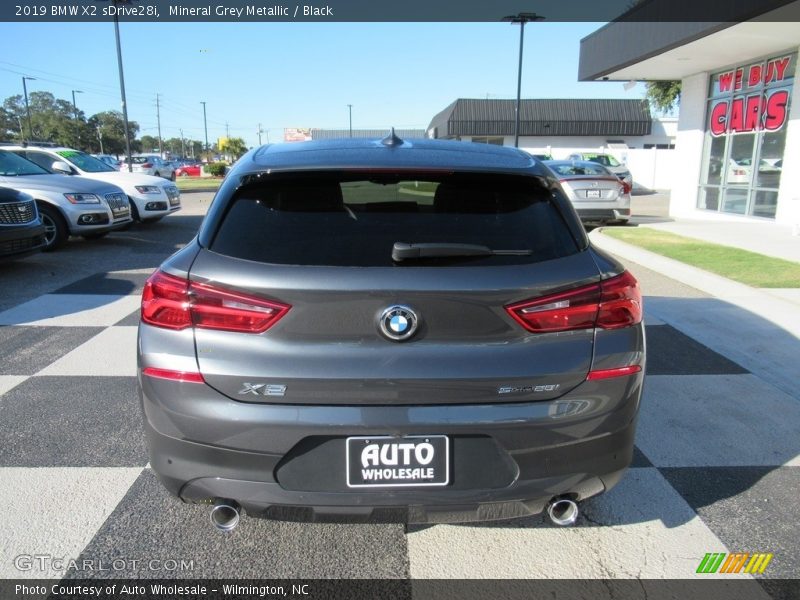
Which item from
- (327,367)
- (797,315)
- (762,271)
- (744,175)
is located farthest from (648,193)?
(327,367)

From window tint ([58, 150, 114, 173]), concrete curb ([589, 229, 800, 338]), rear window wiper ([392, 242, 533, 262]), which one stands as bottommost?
concrete curb ([589, 229, 800, 338])

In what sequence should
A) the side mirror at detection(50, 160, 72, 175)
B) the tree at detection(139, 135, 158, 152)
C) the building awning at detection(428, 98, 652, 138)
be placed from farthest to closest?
the tree at detection(139, 135, 158, 152), the building awning at detection(428, 98, 652, 138), the side mirror at detection(50, 160, 72, 175)

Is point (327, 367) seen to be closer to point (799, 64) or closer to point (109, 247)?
point (109, 247)

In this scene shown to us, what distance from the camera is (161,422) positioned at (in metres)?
2.17

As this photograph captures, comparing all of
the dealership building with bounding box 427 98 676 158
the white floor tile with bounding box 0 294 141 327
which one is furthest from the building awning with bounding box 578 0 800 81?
the dealership building with bounding box 427 98 676 158

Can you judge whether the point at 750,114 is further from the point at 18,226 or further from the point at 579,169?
the point at 18,226

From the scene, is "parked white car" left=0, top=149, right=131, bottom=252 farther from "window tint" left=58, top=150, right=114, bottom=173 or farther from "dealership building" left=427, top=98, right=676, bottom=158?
"dealership building" left=427, top=98, right=676, bottom=158

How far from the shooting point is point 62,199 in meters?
9.73

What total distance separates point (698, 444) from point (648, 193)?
30668 mm

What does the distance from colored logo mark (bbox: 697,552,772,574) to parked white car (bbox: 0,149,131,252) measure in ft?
32.4

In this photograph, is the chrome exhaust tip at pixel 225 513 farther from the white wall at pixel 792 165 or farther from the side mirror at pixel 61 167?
the white wall at pixel 792 165

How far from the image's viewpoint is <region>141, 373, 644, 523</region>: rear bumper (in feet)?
6.72

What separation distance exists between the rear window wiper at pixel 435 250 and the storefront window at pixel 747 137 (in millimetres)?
14439

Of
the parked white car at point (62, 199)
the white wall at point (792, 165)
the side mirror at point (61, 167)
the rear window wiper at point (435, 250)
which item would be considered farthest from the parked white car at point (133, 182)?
the white wall at point (792, 165)
